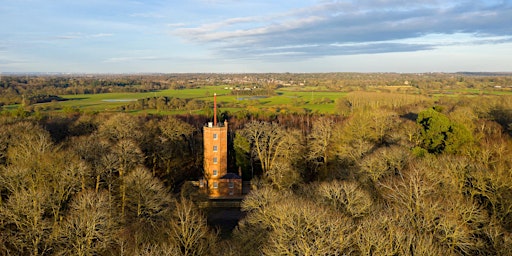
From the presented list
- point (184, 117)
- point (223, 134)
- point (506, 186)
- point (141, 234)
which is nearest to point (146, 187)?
point (141, 234)

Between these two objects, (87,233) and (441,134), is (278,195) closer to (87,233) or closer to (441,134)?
(87,233)

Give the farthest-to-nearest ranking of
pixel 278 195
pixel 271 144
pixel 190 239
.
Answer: pixel 271 144
pixel 278 195
pixel 190 239

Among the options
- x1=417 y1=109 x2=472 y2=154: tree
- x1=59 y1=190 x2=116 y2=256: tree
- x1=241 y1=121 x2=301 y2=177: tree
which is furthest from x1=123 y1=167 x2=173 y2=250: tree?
x1=417 y1=109 x2=472 y2=154: tree

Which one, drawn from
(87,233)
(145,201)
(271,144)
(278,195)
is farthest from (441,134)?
(87,233)

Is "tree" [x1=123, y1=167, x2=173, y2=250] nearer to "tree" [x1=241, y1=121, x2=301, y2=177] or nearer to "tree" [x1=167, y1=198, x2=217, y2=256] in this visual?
"tree" [x1=167, y1=198, x2=217, y2=256]

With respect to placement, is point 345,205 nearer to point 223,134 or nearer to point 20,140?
point 223,134

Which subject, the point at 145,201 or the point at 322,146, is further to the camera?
the point at 322,146

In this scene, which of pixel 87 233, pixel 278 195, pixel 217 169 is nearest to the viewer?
pixel 87 233
